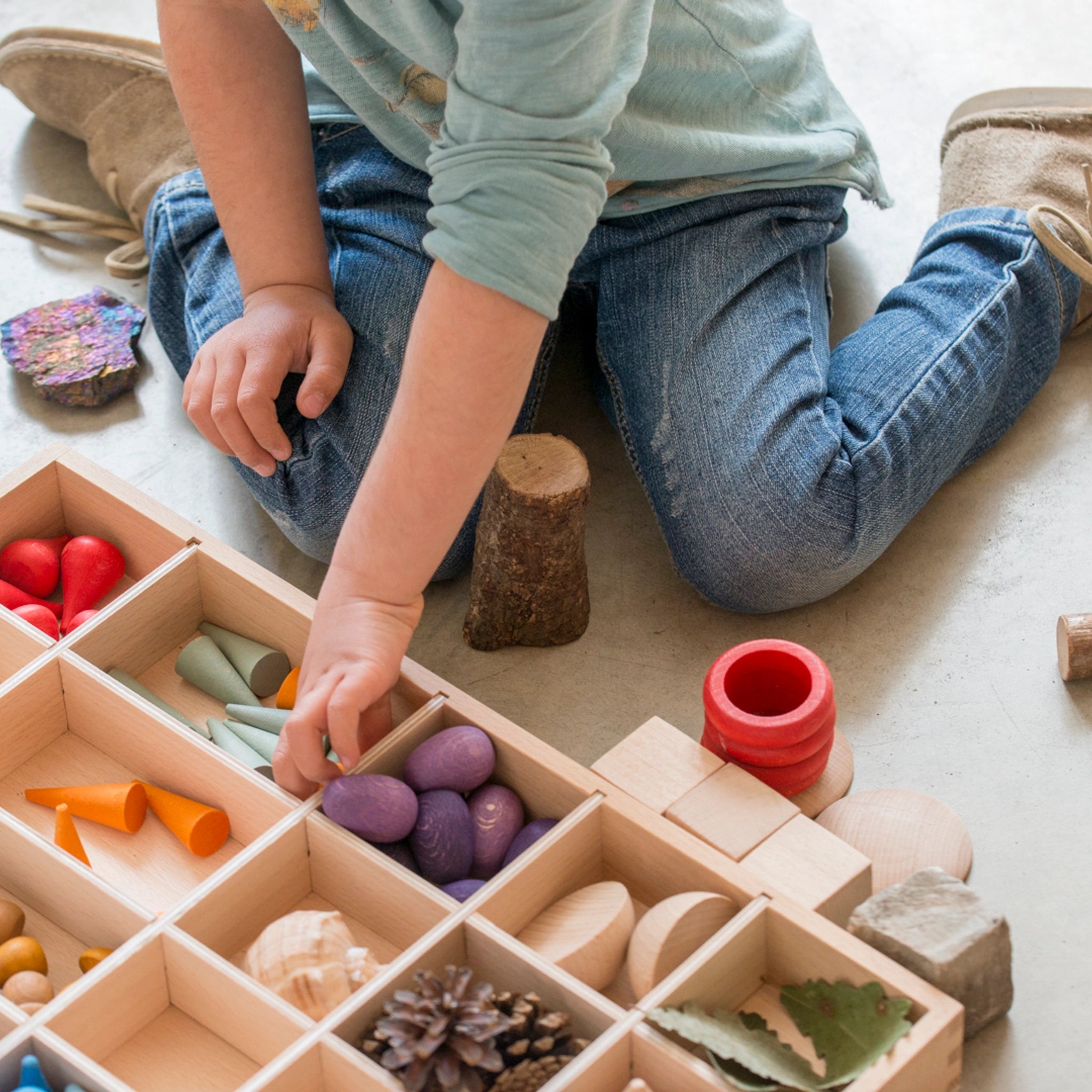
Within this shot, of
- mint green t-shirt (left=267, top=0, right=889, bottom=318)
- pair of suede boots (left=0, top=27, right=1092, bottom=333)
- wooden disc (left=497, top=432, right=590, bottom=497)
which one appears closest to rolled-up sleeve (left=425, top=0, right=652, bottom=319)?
mint green t-shirt (left=267, top=0, right=889, bottom=318)

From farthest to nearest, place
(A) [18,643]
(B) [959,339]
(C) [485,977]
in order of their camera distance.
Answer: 1. (B) [959,339]
2. (A) [18,643]
3. (C) [485,977]

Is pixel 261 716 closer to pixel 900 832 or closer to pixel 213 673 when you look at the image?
pixel 213 673

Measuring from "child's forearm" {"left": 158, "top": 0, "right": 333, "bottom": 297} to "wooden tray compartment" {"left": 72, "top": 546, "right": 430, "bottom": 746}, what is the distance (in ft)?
0.94

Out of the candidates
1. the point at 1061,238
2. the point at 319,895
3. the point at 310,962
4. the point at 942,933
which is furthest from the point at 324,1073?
the point at 1061,238

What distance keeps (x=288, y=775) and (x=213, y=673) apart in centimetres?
20

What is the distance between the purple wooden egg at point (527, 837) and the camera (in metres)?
1.00

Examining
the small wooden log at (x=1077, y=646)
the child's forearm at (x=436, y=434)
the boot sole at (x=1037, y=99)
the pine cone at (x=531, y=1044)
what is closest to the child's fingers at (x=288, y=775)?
the child's forearm at (x=436, y=434)

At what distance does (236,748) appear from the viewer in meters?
1.10

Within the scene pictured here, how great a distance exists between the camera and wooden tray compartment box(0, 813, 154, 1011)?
0.93 metres

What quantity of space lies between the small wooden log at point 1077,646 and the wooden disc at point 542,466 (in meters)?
0.46

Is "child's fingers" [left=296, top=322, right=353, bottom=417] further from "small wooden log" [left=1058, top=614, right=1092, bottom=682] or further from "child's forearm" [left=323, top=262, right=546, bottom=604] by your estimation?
"small wooden log" [left=1058, top=614, right=1092, bottom=682]

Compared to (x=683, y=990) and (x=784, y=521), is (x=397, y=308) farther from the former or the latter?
(x=683, y=990)

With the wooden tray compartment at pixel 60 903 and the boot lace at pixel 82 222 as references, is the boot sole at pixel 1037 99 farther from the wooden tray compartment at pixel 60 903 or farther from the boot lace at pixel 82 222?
the wooden tray compartment at pixel 60 903

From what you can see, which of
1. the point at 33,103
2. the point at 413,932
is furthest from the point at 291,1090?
the point at 33,103
